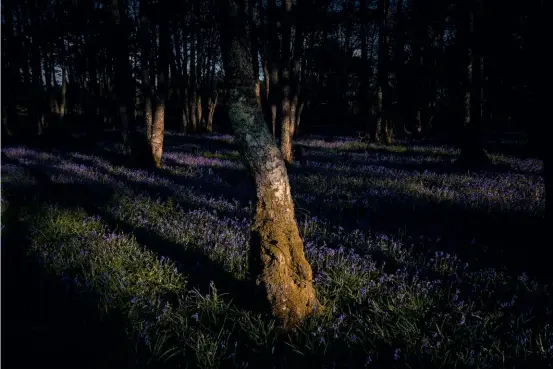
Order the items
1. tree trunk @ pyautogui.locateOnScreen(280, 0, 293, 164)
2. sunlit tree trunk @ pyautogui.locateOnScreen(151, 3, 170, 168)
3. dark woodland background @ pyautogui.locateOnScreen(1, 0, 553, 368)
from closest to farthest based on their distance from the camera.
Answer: dark woodland background @ pyautogui.locateOnScreen(1, 0, 553, 368)
sunlit tree trunk @ pyautogui.locateOnScreen(151, 3, 170, 168)
tree trunk @ pyautogui.locateOnScreen(280, 0, 293, 164)

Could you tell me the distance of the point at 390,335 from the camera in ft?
10.1

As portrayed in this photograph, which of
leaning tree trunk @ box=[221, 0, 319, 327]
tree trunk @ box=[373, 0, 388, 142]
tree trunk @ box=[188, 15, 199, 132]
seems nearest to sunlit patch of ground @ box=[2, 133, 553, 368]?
leaning tree trunk @ box=[221, 0, 319, 327]

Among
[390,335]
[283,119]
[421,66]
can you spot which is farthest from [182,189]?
[421,66]

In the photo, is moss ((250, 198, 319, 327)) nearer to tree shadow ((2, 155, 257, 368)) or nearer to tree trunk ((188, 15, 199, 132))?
tree shadow ((2, 155, 257, 368))

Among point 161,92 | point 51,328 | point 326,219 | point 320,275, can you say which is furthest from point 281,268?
point 161,92

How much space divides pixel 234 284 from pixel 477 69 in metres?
13.9

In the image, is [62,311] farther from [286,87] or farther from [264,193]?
[286,87]

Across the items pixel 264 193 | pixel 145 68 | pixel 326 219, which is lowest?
pixel 326 219

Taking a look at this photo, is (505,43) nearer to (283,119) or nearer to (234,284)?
(283,119)

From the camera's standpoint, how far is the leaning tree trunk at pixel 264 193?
10.5 feet

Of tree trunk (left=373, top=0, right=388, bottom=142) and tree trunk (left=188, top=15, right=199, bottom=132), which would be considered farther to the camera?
tree trunk (left=188, top=15, right=199, bottom=132)

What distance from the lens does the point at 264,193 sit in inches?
129

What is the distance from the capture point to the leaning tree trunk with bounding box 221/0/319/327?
321 cm

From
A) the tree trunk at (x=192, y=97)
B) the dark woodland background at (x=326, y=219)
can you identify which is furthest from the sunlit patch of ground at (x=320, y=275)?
the tree trunk at (x=192, y=97)
